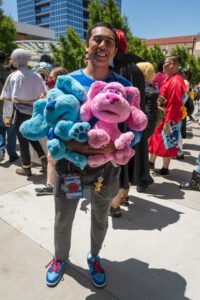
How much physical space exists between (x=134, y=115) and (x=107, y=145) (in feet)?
0.88

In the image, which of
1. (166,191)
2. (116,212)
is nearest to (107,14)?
(166,191)

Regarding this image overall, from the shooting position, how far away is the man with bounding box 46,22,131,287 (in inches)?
55.6

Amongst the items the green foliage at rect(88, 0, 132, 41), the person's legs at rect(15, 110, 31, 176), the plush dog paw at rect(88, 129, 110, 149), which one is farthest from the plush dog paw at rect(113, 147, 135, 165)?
the green foliage at rect(88, 0, 132, 41)

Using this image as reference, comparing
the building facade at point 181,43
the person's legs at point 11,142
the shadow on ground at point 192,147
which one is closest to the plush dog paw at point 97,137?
the person's legs at point 11,142

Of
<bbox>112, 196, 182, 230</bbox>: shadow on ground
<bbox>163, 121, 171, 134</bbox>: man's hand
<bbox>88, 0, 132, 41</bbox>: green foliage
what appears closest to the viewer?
<bbox>112, 196, 182, 230</bbox>: shadow on ground

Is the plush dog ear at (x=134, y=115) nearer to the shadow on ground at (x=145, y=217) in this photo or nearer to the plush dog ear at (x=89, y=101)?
the plush dog ear at (x=89, y=101)

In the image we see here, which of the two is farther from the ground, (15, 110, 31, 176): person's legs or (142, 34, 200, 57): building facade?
(142, 34, 200, 57): building facade

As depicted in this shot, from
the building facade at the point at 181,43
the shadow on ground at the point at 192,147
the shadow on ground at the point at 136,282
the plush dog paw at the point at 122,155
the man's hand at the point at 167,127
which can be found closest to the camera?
the plush dog paw at the point at 122,155

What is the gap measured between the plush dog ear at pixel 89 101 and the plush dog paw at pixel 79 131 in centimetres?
6

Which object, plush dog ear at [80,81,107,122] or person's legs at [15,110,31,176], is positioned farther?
person's legs at [15,110,31,176]

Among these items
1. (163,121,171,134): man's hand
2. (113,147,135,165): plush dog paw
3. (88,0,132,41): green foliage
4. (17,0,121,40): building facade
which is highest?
(17,0,121,40): building facade

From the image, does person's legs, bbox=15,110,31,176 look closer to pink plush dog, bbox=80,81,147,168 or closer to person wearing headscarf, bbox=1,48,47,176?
person wearing headscarf, bbox=1,48,47,176

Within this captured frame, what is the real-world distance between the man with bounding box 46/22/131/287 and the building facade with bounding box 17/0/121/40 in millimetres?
78780

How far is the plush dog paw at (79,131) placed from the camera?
123 centimetres
